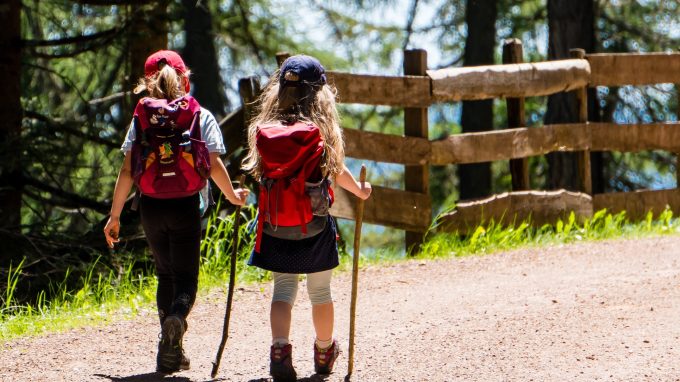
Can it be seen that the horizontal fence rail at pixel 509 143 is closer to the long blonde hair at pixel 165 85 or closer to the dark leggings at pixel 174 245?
the dark leggings at pixel 174 245

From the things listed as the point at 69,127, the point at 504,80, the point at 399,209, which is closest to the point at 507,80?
the point at 504,80

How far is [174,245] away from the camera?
5211 mm

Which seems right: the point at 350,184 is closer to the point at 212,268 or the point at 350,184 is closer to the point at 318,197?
the point at 318,197

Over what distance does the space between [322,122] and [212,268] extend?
3035 millimetres

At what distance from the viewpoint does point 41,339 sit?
20.0 feet

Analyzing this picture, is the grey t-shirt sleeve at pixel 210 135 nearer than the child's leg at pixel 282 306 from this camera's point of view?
No

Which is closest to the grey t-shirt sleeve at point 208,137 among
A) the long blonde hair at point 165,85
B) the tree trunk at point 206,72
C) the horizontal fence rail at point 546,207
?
the long blonde hair at point 165,85

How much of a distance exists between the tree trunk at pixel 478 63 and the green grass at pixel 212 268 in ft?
17.7

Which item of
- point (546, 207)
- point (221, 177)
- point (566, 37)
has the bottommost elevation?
point (546, 207)

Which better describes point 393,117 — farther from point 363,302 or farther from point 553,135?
point 363,302

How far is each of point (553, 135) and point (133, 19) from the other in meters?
3.82

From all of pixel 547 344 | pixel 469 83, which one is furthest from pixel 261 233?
pixel 469 83

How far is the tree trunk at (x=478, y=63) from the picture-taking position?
594 inches

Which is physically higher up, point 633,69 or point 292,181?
point 633,69
